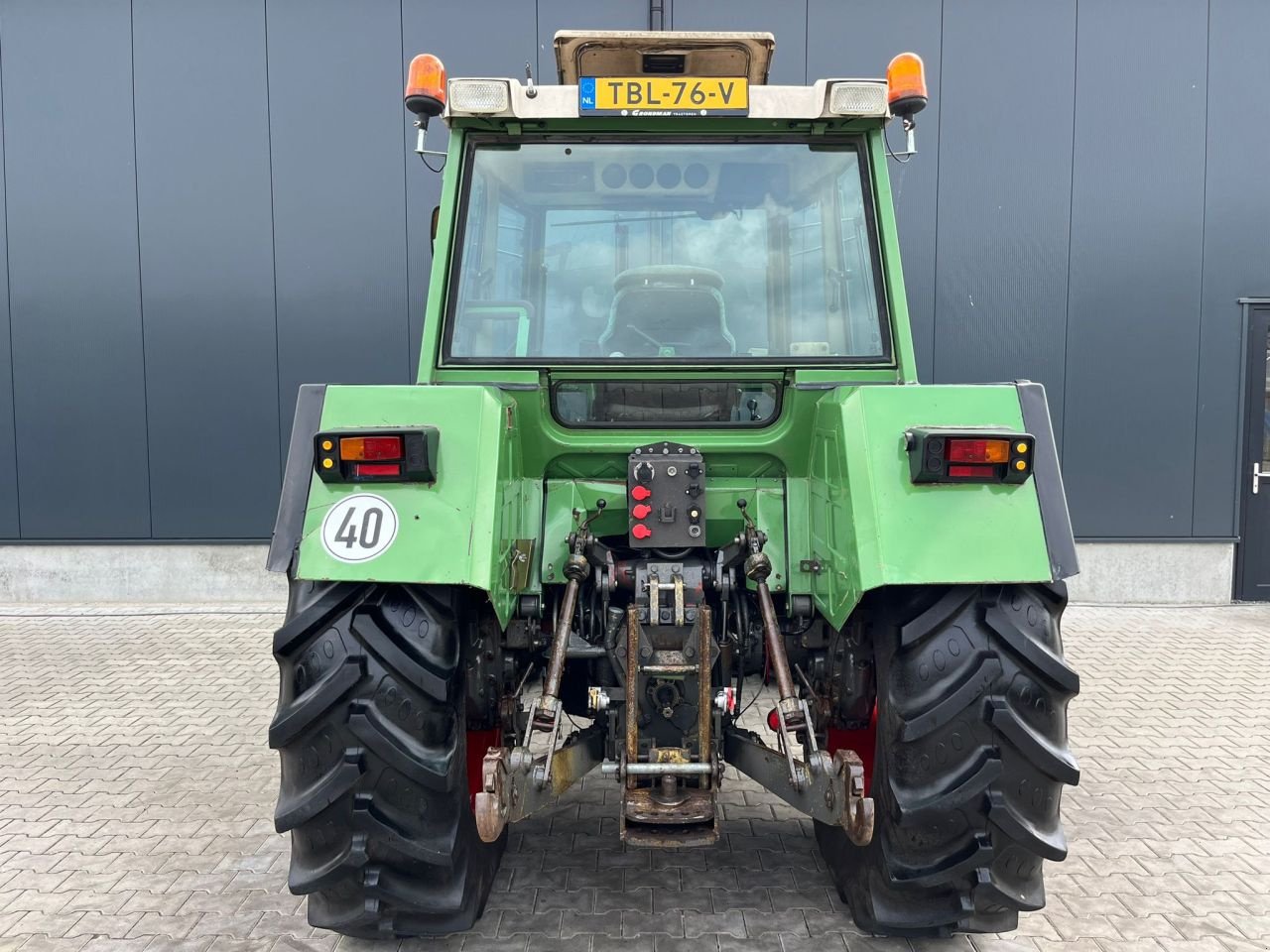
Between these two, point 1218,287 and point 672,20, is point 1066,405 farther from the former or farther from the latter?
point 672,20

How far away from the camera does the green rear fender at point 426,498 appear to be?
236 centimetres

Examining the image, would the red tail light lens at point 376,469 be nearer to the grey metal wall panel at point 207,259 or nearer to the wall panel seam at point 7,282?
the grey metal wall panel at point 207,259

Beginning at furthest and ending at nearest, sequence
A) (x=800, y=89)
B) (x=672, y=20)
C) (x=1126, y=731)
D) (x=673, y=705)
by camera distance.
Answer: (x=672, y=20)
(x=1126, y=731)
(x=800, y=89)
(x=673, y=705)

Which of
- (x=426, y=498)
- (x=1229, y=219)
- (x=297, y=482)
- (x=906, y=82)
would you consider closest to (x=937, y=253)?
(x=1229, y=219)

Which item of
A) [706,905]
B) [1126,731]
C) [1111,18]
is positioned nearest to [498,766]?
[706,905]

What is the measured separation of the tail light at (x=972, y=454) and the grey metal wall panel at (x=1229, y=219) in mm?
6528

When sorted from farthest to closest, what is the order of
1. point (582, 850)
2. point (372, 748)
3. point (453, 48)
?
point (453, 48) < point (582, 850) < point (372, 748)

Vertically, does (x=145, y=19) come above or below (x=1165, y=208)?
above

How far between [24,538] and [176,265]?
271cm

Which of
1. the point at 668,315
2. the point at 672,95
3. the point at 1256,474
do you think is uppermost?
the point at 672,95

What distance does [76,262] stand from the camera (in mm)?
7645

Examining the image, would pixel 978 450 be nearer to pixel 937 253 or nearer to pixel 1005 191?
pixel 937 253

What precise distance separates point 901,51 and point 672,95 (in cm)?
531

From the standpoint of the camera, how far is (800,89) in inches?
119
